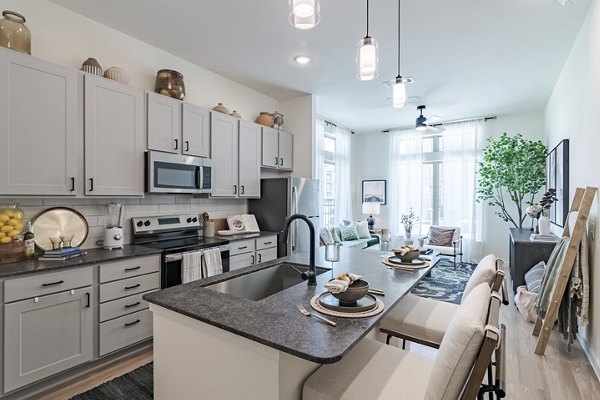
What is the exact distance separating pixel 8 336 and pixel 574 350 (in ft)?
14.1

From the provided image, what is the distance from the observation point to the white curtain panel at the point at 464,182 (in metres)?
6.03

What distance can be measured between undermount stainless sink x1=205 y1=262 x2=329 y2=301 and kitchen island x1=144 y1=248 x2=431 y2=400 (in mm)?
167

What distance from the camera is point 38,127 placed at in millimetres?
2236

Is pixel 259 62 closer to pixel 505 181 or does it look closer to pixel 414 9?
pixel 414 9

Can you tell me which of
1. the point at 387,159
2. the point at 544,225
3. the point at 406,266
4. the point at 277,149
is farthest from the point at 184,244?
the point at 387,159

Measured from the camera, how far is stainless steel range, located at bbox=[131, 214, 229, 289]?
109 inches

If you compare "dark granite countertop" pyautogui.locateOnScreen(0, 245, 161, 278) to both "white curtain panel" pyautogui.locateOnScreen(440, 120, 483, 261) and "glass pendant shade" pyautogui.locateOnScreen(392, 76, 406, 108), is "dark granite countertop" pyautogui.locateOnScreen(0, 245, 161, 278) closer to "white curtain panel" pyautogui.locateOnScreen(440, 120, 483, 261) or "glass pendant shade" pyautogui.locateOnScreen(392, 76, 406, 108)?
"glass pendant shade" pyautogui.locateOnScreen(392, 76, 406, 108)

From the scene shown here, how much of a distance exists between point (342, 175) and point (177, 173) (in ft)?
14.1

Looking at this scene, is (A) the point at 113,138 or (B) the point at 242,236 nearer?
(A) the point at 113,138

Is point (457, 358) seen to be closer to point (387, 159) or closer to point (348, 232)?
point (348, 232)

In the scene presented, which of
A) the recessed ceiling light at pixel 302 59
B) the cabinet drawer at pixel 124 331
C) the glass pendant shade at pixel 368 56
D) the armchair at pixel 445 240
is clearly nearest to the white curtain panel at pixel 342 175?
the armchair at pixel 445 240

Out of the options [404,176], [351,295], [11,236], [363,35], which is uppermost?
[363,35]

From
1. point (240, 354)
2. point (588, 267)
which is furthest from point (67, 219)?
point (588, 267)

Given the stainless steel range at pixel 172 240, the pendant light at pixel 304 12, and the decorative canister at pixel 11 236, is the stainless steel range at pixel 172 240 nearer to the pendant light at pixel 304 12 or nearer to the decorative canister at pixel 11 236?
the decorative canister at pixel 11 236
